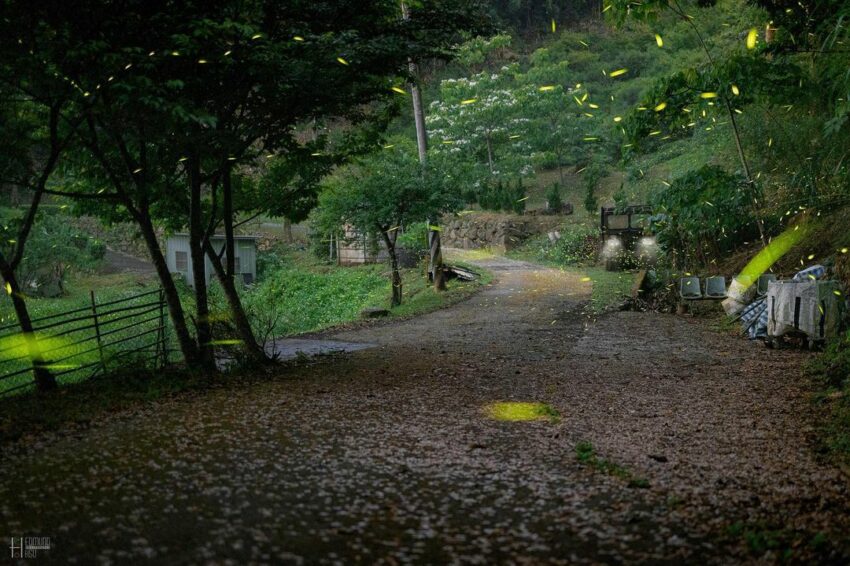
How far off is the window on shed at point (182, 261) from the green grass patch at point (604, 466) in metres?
25.3

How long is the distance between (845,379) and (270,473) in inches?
248

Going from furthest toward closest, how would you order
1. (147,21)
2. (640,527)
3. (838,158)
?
1. (838,158)
2. (147,21)
3. (640,527)

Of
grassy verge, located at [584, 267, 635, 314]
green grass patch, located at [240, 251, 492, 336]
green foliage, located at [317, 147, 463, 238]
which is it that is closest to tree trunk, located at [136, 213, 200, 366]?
green grass patch, located at [240, 251, 492, 336]

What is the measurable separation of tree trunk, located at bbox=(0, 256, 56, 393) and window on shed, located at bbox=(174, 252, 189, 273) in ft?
69.8

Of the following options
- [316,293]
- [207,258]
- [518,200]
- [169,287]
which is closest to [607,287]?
[316,293]

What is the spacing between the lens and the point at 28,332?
24.5 ft

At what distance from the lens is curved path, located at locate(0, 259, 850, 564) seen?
381 centimetres

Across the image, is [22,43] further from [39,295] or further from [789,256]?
[39,295]

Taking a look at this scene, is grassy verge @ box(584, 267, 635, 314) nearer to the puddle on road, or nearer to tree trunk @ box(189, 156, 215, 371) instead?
the puddle on road

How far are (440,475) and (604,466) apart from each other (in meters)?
1.26

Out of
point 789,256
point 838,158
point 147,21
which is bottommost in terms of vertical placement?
point 789,256

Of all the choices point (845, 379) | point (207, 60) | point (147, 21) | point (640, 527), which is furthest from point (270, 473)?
point (845, 379)

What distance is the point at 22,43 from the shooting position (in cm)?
672

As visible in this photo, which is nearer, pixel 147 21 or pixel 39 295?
pixel 147 21
